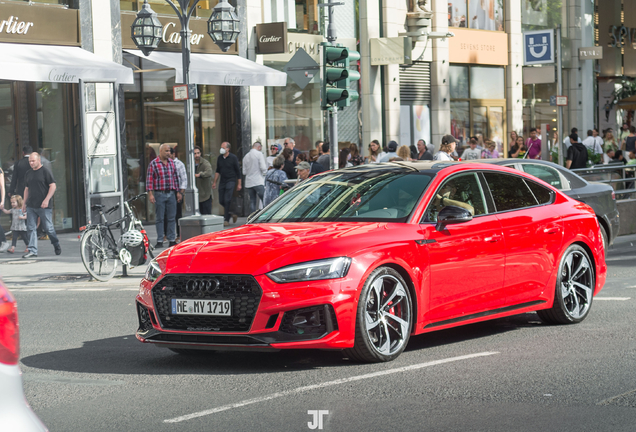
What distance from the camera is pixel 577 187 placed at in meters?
13.1

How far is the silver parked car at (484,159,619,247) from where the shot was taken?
40.8ft

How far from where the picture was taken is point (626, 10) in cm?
4338

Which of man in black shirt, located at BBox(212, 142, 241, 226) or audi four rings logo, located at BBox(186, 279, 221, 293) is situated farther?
man in black shirt, located at BBox(212, 142, 241, 226)

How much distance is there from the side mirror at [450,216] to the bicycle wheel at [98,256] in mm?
7180

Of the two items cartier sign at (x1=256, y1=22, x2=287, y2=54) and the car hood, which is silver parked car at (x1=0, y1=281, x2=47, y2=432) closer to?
the car hood

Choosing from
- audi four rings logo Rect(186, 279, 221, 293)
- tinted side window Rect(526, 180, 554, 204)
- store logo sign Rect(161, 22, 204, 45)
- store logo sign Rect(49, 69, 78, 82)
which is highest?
store logo sign Rect(161, 22, 204, 45)

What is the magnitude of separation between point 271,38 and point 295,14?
1.87 metres

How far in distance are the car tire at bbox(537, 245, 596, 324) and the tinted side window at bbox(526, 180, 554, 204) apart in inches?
18.2

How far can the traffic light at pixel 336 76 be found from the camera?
1445cm

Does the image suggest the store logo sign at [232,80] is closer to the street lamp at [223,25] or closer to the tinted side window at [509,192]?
the street lamp at [223,25]

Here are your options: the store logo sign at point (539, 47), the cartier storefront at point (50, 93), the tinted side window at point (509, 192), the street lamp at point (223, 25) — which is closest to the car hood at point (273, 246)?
the tinted side window at point (509, 192)

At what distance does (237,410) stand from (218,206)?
1942 cm

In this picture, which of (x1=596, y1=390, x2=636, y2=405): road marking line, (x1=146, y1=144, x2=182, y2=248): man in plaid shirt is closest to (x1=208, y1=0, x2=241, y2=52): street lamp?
(x1=146, y1=144, x2=182, y2=248): man in plaid shirt

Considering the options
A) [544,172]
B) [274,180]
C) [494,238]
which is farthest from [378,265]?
[274,180]
